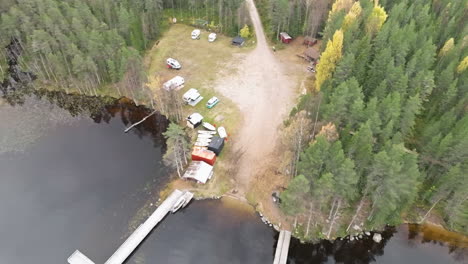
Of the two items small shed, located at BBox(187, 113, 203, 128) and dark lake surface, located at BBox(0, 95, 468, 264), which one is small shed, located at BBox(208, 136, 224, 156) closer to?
small shed, located at BBox(187, 113, 203, 128)

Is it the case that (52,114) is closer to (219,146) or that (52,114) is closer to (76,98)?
(76,98)

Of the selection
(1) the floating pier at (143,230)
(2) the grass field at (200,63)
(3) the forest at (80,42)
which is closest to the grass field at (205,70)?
(2) the grass field at (200,63)

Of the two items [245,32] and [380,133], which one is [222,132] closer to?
[380,133]

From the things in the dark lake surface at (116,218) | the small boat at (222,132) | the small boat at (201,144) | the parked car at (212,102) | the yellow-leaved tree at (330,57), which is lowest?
the dark lake surface at (116,218)

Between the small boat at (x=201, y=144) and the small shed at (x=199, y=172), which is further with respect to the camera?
the small boat at (x=201, y=144)

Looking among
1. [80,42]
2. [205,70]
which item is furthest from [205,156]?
[80,42]

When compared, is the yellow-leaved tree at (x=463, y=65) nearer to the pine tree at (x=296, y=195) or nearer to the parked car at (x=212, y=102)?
the pine tree at (x=296, y=195)

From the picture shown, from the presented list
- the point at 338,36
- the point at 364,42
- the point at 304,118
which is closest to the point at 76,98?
the point at 304,118
